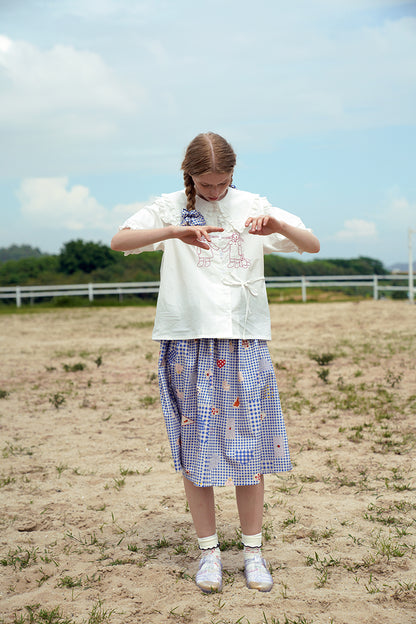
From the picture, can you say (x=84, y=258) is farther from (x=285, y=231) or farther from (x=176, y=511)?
(x=285, y=231)

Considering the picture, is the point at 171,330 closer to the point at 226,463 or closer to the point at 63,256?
the point at 226,463

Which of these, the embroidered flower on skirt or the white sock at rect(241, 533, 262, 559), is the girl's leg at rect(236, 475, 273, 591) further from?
the embroidered flower on skirt

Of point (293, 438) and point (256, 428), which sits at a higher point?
point (256, 428)

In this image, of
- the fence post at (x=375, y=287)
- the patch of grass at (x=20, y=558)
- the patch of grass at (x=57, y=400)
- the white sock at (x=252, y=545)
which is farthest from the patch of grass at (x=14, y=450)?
the fence post at (x=375, y=287)

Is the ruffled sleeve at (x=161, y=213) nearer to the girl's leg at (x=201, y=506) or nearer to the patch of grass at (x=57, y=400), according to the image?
the girl's leg at (x=201, y=506)

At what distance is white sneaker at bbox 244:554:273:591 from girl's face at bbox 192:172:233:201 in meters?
1.42

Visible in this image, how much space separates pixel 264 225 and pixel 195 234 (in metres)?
0.25

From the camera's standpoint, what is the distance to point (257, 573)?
2.40 metres

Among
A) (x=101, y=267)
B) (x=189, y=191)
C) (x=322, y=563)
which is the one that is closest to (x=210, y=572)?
(x=322, y=563)

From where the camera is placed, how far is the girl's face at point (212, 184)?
7.30 feet

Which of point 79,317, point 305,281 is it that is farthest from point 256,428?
point 305,281

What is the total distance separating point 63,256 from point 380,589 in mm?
29591

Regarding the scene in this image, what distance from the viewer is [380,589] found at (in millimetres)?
2336

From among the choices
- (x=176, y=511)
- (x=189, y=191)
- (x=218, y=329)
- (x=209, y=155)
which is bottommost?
(x=176, y=511)
